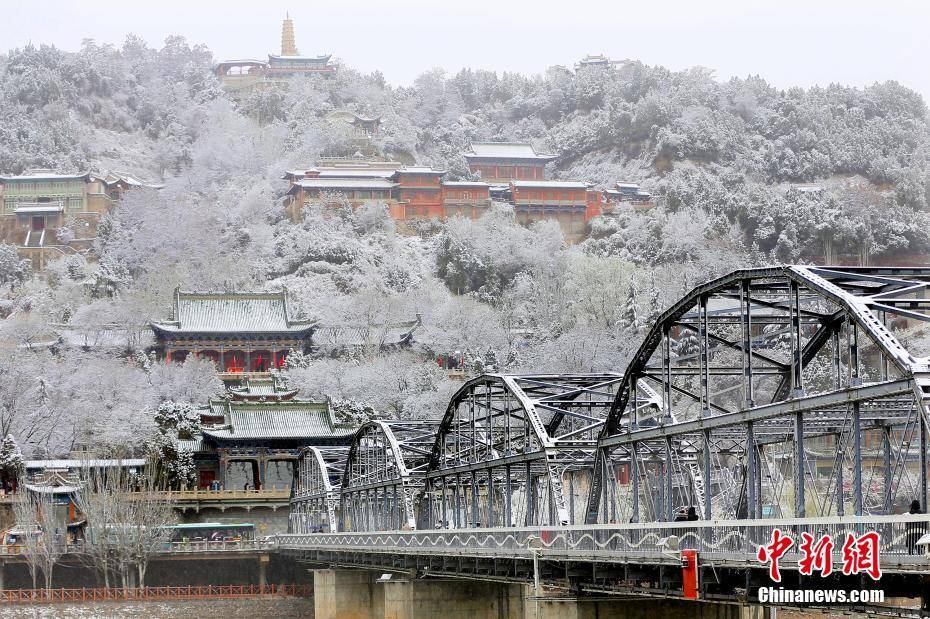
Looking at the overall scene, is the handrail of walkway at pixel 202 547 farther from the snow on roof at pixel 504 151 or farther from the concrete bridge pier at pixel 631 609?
the snow on roof at pixel 504 151

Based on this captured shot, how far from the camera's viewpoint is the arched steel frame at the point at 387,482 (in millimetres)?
59750

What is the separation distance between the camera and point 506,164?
176 m

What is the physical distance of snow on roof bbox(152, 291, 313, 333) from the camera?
392ft

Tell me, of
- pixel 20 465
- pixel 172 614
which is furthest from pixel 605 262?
pixel 172 614

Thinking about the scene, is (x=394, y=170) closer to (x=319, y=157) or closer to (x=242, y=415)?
(x=319, y=157)

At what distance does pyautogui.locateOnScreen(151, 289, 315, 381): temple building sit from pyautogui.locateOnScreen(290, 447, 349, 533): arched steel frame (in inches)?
1100

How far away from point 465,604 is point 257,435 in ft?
144

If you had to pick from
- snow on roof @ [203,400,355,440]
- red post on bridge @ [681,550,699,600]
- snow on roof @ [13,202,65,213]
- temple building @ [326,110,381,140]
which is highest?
temple building @ [326,110,381,140]

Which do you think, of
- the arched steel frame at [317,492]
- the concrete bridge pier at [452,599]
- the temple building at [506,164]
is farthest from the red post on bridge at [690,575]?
the temple building at [506,164]

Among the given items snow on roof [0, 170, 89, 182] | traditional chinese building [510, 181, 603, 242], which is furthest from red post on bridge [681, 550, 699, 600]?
snow on roof [0, 170, 89, 182]

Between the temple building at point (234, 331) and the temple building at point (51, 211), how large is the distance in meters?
40.3

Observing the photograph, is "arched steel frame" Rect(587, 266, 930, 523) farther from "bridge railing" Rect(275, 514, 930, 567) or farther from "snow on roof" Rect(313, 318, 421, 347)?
"snow on roof" Rect(313, 318, 421, 347)

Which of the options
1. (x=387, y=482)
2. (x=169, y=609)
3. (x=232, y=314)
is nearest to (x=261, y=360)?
(x=232, y=314)

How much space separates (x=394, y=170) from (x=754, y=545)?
13799cm
